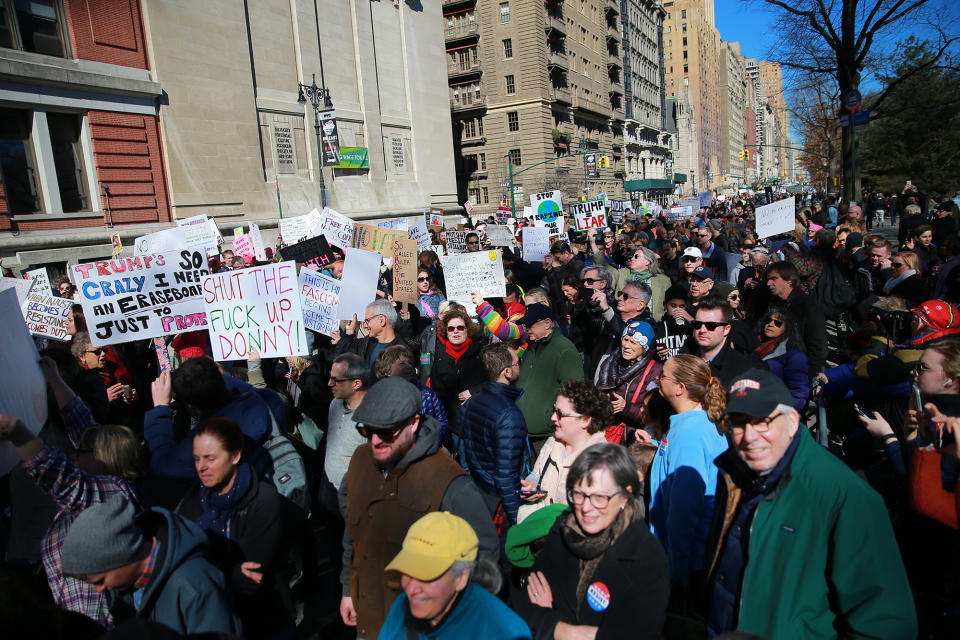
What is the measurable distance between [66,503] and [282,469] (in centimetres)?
116

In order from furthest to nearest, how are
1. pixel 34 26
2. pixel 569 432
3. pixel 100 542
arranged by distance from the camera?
pixel 34 26 → pixel 569 432 → pixel 100 542

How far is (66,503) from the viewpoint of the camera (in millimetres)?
2561

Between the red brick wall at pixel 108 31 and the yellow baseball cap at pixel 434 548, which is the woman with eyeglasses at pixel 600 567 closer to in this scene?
the yellow baseball cap at pixel 434 548

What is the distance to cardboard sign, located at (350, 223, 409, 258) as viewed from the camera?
28.9 ft

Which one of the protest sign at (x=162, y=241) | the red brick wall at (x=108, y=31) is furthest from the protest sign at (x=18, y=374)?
the red brick wall at (x=108, y=31)

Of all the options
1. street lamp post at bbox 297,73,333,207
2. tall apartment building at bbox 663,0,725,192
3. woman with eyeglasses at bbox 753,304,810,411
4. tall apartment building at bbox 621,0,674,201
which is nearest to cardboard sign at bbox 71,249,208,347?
woman with eyeglasses at bbox 753,304,810,411

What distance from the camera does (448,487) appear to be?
8.50 feet

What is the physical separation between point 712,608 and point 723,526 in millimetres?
343

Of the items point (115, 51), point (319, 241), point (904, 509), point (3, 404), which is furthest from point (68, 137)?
point (904, 509)

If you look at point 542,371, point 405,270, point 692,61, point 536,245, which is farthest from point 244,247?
point 692,61

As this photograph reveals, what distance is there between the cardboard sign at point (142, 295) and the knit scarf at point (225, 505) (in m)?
2.81

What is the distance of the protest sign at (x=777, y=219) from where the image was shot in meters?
10.0

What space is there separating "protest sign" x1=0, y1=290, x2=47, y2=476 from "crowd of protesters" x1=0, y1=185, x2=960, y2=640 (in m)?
0.27

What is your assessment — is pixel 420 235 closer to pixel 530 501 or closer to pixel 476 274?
pixel 476 274
